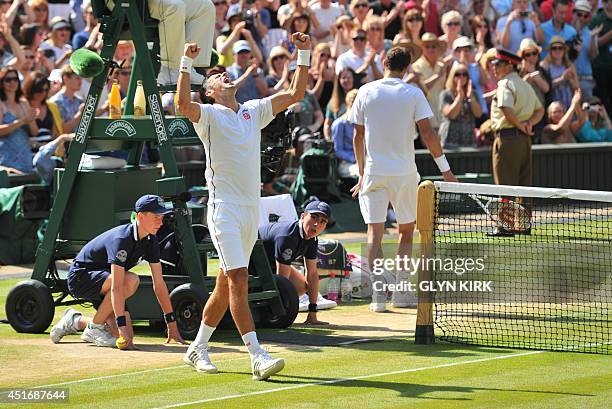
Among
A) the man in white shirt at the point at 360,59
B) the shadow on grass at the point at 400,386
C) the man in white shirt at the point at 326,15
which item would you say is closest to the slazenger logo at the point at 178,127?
the shadow on grass at the point at 400,386

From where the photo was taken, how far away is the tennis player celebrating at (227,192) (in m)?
10.0

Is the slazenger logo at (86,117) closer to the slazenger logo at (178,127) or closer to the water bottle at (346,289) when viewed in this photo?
the slazenger logo at (178,127)

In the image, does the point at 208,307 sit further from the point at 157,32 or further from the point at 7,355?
the point at 157,32

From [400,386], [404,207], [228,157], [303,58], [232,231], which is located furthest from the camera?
[404,207]

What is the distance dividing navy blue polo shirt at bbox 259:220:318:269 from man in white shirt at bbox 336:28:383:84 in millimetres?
8440

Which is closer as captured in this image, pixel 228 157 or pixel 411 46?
pixel 228 157

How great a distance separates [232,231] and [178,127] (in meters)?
2.60

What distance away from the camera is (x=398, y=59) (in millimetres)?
13055

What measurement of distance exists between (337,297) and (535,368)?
411 centimetres

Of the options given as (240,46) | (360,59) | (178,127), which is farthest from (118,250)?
(360,59)

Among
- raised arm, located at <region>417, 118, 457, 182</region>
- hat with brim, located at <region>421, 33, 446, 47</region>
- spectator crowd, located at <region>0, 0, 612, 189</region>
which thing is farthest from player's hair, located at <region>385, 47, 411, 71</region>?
hat with brim, located at <region>421, 33, 446, 47</region>

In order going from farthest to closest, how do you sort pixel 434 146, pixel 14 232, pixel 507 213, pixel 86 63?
pixel 507 213 < pixel 14 232 < pixel 434 146 < pixel 86 63

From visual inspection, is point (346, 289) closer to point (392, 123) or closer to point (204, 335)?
point (392, 123)

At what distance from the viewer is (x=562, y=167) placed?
22.0 meters
